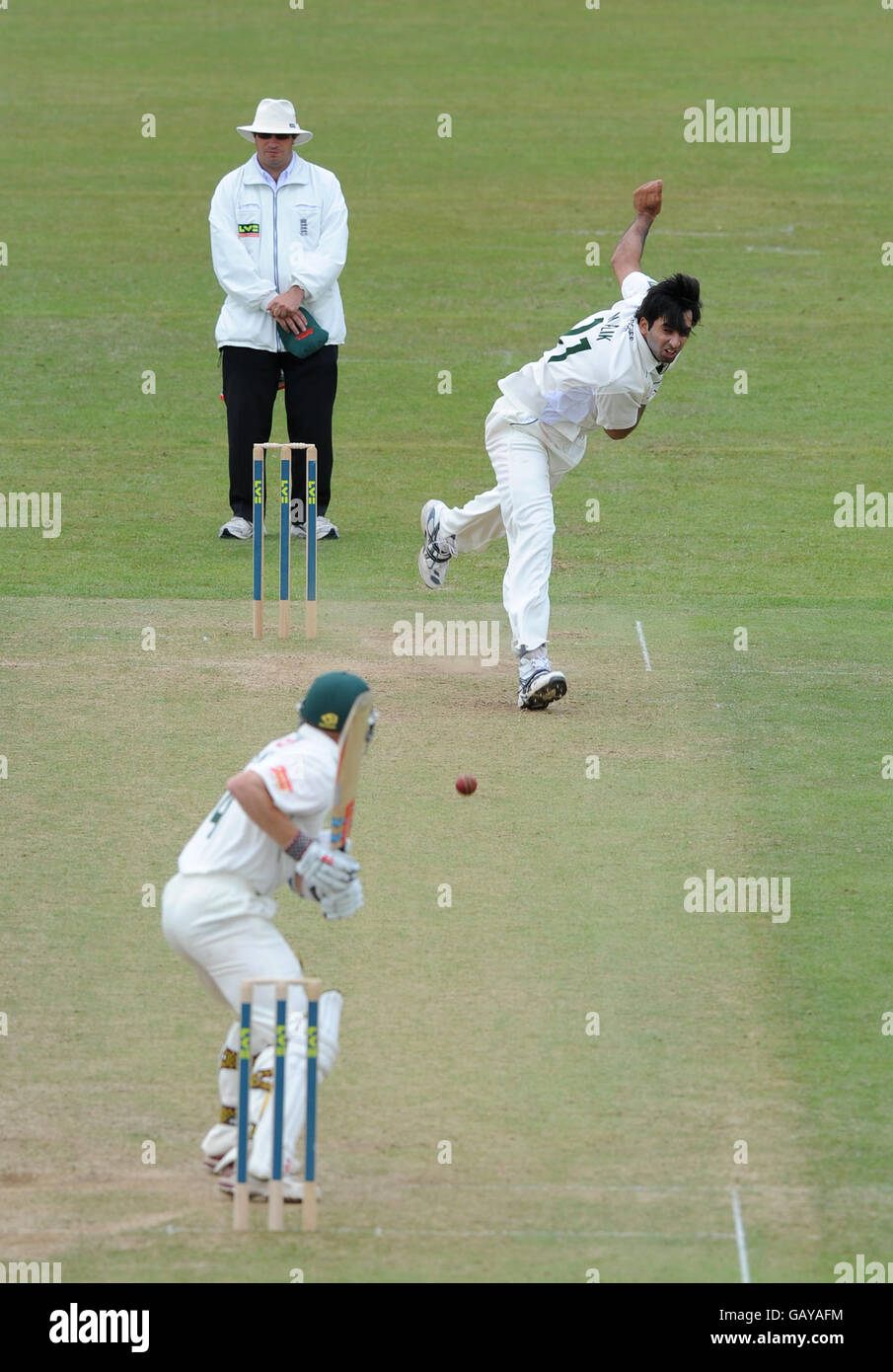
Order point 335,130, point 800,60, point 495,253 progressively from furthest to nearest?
point 800,60 → point 335,130 → point 495,253

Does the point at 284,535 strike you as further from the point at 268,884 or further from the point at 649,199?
the point at 268,884

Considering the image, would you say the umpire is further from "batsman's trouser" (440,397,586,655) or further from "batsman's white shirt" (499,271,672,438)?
"batsman's white shirt" (499,271,672,438)

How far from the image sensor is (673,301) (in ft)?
31.7

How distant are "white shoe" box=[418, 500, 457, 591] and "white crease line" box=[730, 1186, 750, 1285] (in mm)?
5899

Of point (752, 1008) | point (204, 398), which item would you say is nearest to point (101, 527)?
point (204, 398)

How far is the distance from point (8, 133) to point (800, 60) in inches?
435

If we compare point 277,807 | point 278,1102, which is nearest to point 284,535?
point 277,807

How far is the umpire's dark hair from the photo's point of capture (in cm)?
964

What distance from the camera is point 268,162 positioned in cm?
1301

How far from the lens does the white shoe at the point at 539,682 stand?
9.73m

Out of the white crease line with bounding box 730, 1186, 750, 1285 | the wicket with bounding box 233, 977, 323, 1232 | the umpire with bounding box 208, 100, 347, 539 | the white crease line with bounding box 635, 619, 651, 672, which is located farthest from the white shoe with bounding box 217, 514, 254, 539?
the white crease line with bounding box 730, 1186, 750, 1285

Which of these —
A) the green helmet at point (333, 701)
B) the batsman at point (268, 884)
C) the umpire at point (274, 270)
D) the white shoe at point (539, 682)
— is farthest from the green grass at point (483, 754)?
the green helmet at point (333, 701)

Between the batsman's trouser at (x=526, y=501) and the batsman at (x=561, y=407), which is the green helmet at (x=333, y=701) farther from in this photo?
the batsman's trouser at (x=526, y=501)

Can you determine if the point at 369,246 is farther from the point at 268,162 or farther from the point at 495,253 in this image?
the point at 268,162
